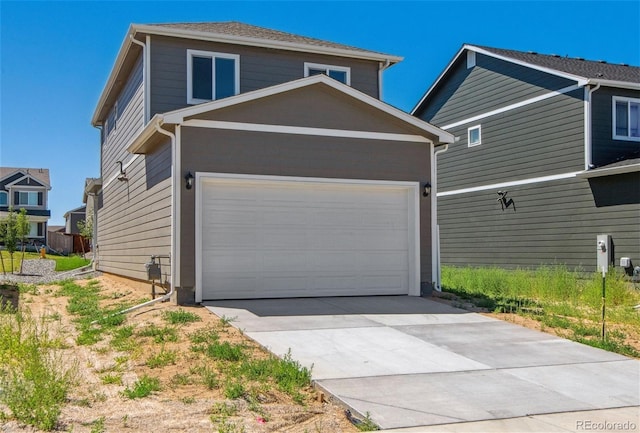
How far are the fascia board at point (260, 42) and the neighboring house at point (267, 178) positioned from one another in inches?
1.5

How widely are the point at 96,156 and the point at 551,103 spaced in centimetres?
1594

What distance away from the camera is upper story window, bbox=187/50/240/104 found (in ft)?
45.2

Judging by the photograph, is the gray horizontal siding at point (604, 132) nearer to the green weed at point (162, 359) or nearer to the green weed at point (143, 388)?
the green weed at point (162, 359)

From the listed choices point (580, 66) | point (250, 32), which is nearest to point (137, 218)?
point (250, 32)

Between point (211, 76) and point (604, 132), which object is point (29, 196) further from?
point (604, 132)

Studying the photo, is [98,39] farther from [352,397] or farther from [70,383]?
[352,397]

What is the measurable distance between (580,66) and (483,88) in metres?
2.99

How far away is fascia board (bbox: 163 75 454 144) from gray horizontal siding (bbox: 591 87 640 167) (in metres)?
6.09

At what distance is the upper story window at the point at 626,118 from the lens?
16.9 m

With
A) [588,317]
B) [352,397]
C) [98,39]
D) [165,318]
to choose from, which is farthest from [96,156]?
[352,397]

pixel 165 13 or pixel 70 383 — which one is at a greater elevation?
pixel 165 13

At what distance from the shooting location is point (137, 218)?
14.5m

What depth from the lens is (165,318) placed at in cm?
938

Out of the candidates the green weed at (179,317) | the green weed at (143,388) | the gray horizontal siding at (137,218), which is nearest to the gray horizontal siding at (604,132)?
the gray horizontal siding at (137,218)
